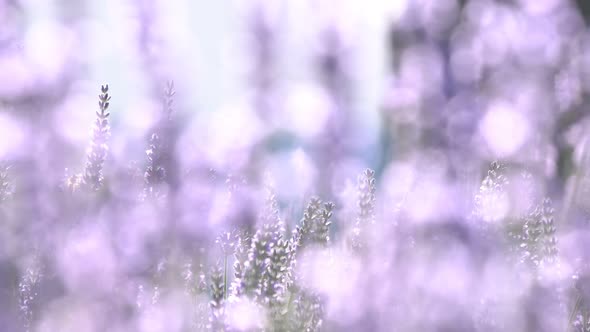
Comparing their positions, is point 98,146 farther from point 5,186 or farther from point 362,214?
point 362,214

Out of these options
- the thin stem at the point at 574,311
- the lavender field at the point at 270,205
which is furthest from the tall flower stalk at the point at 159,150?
the thin stem at the point at 574,311

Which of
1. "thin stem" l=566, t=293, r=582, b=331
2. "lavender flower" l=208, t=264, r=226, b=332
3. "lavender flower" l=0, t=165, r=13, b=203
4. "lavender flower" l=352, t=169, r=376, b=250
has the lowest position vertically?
"lavender flower" l=208, t=264, r=226, b=332

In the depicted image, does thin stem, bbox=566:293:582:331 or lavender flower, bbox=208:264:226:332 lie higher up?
thin stem, bbox=566:293:582:331

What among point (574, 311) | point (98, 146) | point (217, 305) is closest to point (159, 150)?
point (98, 146)

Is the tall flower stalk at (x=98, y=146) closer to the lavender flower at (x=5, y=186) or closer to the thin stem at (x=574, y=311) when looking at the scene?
the lavender flower at (x=5, y=186)

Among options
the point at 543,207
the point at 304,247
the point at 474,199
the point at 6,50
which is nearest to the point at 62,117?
the point at 6,50

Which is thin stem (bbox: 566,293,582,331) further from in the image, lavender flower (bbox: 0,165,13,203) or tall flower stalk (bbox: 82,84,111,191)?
lavender flower (bbox: 0,165,13,203)

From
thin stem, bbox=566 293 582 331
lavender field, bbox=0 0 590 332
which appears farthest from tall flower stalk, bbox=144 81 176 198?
thin stem, bbox=566 293 582 331

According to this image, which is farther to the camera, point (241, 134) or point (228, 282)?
point (228, 282)

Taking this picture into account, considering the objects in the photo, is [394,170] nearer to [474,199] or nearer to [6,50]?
[474,199]
